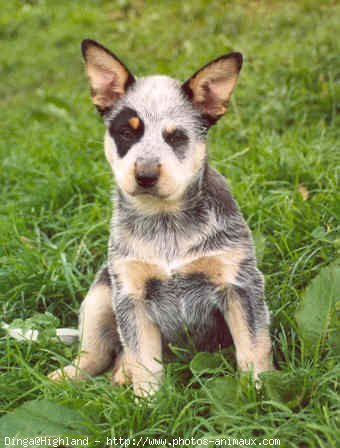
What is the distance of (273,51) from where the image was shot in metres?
6.27

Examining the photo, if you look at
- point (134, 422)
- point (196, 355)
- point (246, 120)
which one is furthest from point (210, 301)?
point (246, 120)

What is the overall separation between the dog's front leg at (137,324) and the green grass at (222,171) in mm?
113

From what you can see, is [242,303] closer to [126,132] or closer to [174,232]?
[174,232]

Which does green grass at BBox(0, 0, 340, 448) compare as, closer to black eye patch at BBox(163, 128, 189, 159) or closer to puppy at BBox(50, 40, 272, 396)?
puppy at BBox(50, 40, 272, 396)

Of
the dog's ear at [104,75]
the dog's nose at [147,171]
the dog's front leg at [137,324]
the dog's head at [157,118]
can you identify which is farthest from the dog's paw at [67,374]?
the dog's ear at [104,75]

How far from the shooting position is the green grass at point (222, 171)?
9.34 feet

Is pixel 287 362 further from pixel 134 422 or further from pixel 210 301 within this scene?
pixel 134 422

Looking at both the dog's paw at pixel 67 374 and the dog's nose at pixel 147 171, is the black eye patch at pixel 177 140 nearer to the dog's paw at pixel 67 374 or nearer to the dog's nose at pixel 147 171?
the dog's nose at pixel 147 171

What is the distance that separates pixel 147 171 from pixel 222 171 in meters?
2.10

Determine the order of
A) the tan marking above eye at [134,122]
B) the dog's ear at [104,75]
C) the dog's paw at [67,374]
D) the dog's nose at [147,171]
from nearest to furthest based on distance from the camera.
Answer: the dog's nose at [147,171]
the tan marking above eye at [134,122]
the dog's ear at [104,75]
the dog's paw at [67,374]

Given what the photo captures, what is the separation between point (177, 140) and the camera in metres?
2.98

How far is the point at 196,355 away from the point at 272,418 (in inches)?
22.5

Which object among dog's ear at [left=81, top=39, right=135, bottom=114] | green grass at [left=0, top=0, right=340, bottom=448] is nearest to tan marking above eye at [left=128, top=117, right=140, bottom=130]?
dog's ear at [left=81, top=39, right=135, bottom=114]

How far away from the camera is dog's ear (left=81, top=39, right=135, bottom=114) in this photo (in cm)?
306
